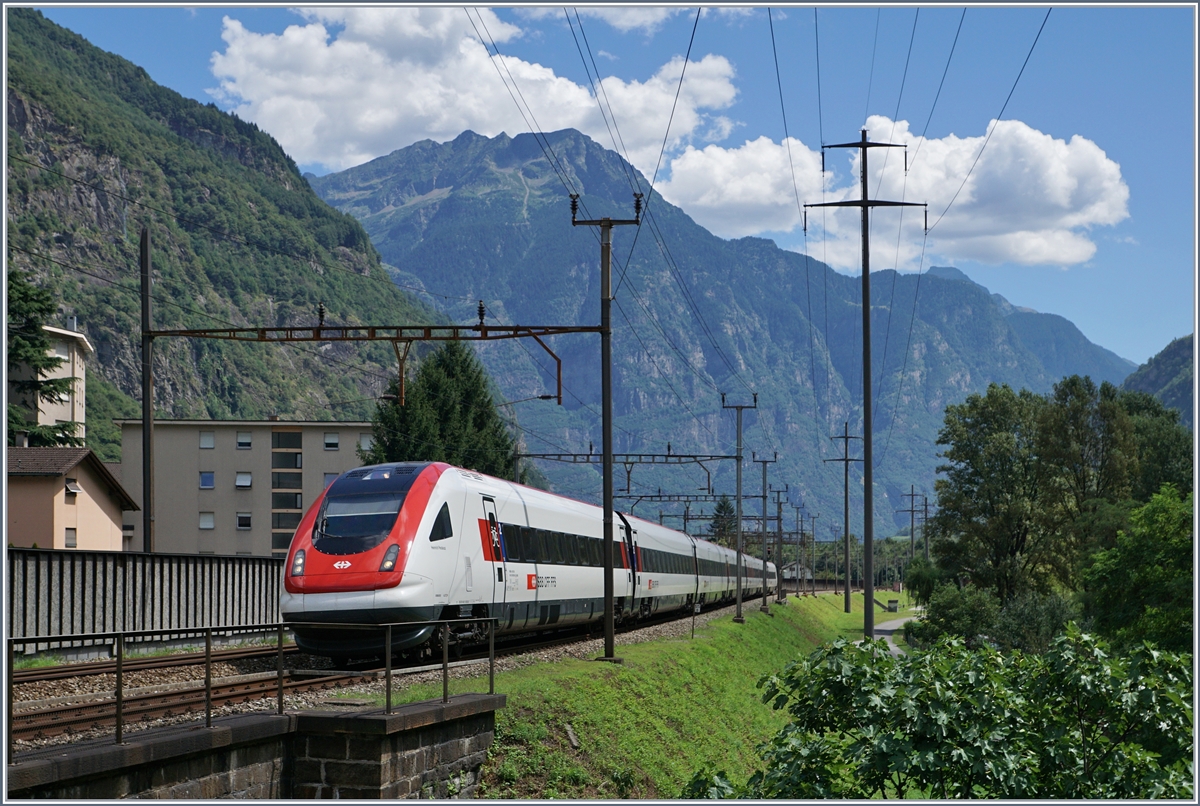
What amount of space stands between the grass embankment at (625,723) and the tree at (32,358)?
41.5 m

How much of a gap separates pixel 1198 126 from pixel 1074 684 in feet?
15.9

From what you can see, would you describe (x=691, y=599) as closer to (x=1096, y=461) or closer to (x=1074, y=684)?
(x=1096, y=461)

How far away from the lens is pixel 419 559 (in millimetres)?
18938

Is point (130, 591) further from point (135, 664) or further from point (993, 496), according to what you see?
point (993, 496)

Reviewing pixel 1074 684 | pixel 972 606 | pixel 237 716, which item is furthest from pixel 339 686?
pixel 972 606

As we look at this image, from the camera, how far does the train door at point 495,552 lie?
22.1 m

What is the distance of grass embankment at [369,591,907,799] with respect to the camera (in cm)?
1512

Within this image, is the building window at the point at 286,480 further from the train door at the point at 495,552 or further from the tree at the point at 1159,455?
the train door at the point at 495,552

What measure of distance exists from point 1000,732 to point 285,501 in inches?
3285

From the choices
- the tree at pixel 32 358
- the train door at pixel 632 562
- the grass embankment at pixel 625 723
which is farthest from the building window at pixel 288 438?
the grass embankment at pixel 625 723

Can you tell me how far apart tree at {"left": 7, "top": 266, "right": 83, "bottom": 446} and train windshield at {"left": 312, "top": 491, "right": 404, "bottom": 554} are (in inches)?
1797

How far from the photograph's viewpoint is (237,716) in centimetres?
1195

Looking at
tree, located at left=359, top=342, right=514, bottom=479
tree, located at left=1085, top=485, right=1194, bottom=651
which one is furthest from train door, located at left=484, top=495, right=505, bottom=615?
tree, located at left=359, top=342, right=514, bottom=479

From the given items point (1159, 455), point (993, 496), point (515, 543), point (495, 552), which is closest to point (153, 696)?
point (495, 552)
